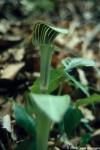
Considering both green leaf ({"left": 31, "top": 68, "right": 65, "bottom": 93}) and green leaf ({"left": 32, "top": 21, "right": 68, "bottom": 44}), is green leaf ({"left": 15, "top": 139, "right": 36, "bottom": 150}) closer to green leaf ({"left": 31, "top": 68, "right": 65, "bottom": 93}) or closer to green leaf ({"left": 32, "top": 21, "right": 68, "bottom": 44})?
green leaf ({"left": 31, "top": 68, "right": 65, "bottom": 93})

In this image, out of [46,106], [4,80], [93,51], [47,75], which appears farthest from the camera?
[93,51]

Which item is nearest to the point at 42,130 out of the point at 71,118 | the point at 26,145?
the point at 26,145

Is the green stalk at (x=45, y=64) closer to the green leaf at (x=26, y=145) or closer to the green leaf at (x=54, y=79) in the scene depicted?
the green leaf at (x=54, y=79)

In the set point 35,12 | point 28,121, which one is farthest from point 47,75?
point 35,12

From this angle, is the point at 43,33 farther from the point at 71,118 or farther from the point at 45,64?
the point at 71,118

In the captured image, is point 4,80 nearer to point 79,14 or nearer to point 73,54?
point 73,54

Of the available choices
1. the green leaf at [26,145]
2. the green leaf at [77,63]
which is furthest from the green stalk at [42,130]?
the green leaf at [77,63]
